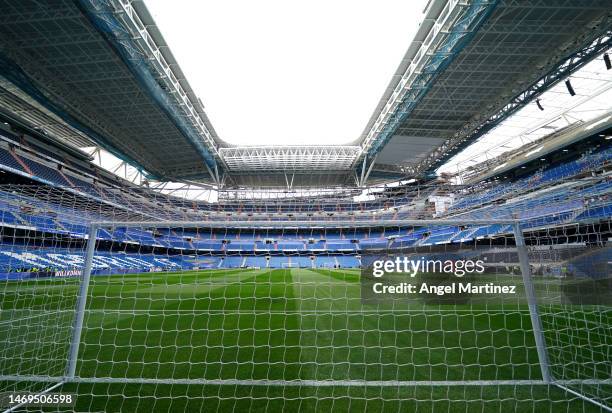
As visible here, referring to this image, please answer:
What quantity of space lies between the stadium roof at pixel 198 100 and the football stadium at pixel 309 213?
0.13m

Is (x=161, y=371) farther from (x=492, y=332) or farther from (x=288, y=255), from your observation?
(x=288, y=255)

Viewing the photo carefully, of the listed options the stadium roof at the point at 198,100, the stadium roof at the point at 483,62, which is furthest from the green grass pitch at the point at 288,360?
the stadium roof at the point at 198,100

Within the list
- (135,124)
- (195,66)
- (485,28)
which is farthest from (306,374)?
(135,124)

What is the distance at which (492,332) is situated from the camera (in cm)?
586

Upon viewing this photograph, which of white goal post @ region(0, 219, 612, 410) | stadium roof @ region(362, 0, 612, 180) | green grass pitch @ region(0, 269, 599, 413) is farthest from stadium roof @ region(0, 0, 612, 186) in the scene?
green grass pitch @ region(0, 269, 599, 413)

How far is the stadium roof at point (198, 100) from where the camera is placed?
1347 cm

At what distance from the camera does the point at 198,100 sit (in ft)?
71.7

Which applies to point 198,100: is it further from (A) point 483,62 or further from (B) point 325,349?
(B) point 325,349

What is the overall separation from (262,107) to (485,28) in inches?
581

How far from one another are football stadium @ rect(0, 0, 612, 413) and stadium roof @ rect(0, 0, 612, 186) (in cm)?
13

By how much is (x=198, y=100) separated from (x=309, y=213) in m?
13.6

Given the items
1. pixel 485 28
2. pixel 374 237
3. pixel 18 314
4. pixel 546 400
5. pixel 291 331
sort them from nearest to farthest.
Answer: pixel 546 400
pixel 291 331
pixel 18 314
pixel 485 28
pixel 374 237

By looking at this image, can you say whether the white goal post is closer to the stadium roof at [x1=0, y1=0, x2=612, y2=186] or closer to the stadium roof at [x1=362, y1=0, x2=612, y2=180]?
the stadium roof at [x1=362, y1=0, x2=612, y2=180]

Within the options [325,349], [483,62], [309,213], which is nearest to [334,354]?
[325,349]
